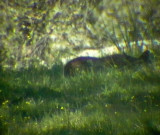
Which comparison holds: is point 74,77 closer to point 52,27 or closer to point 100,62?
point 100,62

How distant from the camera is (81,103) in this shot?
6559mm

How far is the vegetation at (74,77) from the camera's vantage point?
17.1 ft

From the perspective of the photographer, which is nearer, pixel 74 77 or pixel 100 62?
pixel 74 77

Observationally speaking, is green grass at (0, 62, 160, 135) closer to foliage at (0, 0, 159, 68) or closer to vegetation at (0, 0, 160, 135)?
vegetation at (0, 0, 160, 135)

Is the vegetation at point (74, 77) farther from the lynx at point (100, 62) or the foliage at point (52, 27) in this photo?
the lynx at point (100, 62)

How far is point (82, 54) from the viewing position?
10211 mm

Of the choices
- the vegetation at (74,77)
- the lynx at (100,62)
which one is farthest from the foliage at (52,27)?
the lynx at (100,62)

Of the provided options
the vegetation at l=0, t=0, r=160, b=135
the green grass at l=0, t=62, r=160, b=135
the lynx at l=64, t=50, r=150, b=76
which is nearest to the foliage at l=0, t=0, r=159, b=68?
the vegetation at l=0, t=0, r=160, b=135

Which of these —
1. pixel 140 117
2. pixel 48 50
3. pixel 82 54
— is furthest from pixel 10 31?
pixel 140 117

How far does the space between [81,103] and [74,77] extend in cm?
168

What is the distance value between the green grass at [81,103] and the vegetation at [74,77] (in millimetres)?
16

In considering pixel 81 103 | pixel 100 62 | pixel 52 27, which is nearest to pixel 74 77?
pixel 100 62

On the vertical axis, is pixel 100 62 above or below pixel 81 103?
above

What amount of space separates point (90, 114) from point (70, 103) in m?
0.99
